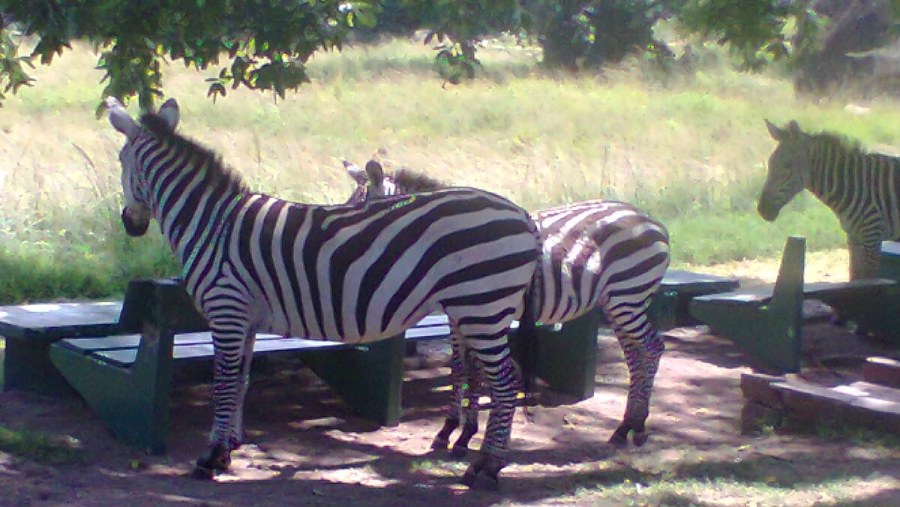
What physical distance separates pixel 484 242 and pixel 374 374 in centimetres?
164

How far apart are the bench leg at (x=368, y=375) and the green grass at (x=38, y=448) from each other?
4.78ft

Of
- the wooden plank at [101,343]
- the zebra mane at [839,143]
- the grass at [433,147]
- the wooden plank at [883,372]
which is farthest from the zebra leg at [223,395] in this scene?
the zebra mane at [839,143]

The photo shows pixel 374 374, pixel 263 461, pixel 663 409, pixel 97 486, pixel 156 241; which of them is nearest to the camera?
pixel 97 486

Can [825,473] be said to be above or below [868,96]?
below

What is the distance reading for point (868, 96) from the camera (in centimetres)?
2808

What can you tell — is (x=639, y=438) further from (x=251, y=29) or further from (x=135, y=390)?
(x=251, y=29)

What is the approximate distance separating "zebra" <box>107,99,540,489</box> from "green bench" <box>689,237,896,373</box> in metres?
3.19

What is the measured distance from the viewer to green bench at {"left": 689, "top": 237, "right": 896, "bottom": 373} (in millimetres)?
7801

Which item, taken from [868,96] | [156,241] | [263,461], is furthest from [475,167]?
[868,96]

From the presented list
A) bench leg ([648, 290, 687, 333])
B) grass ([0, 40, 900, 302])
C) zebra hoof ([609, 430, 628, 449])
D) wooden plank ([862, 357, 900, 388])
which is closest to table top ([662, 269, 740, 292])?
bench leg ([648, 290, 687, 333])

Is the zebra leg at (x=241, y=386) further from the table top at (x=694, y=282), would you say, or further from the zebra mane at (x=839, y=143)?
the zebra mane at (x=839, y=143)

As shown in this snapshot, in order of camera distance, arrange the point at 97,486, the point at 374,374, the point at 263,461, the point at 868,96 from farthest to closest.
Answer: the point at 868,96
the point at 374,374
the point at 263,461
the point at 97,486

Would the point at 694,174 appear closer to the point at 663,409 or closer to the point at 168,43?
the point at 663,409

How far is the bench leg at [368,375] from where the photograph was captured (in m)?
6.33
